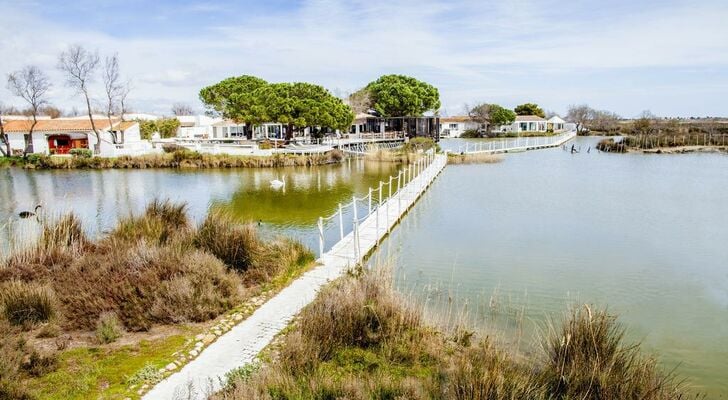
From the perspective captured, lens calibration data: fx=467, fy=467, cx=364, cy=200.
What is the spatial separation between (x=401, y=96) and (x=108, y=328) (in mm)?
46558

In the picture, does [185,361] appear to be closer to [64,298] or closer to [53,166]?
[64,298]

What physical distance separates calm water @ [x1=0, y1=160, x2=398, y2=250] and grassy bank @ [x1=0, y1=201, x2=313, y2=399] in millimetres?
1772

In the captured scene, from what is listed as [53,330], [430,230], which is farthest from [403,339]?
[430,230]

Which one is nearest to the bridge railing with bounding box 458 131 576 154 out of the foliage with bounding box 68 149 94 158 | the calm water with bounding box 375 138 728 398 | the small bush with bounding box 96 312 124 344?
the calm water with bounding box 375 138 728 398

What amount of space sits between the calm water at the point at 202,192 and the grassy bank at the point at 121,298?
5.82ft

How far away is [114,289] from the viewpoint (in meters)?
6.59

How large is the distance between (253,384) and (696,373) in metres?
5.51

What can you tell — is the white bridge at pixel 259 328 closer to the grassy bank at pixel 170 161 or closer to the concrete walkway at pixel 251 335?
the concrete walkway at pixel 251 335

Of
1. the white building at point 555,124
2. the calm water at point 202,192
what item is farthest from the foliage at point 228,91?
the white building at point 555,124

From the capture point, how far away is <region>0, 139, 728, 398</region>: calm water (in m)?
7.76

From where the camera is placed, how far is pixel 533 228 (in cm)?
1376

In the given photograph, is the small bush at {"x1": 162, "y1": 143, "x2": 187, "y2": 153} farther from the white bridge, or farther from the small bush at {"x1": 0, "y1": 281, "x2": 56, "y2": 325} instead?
the small bush at {"x1": 0, "y1": 281, "x2": 56, "y2": 325}

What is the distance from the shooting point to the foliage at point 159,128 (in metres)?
48.9

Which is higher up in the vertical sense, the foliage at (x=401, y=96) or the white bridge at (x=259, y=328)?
the foliage at (x=401, y=96)
